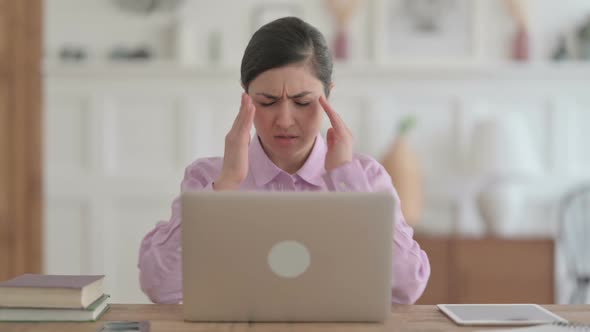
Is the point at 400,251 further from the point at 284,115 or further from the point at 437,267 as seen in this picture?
the point at 437,267

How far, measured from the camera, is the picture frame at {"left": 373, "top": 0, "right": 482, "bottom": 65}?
12.9 feet

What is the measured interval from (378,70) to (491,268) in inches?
45.3

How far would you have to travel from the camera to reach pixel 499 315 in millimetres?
1402

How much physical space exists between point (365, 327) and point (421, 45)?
2859 mm

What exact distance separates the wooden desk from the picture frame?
2587mm

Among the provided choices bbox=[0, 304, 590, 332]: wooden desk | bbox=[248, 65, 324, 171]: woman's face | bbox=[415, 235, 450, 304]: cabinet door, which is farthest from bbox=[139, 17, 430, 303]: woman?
bbox=[415, 235, 450, 304]: cabinet door

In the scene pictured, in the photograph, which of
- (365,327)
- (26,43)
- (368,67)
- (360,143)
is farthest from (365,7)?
(365,327)

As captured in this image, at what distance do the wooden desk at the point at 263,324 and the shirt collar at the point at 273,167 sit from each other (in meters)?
0.43

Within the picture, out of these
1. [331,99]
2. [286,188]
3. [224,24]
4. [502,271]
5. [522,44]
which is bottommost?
[502,271]

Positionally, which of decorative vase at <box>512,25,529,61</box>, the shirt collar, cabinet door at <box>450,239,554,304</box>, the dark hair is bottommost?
cabinet door at <box>450,239,554,304</box>

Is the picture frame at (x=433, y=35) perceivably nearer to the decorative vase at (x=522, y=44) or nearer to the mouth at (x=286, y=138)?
the decorative vase at (x=522, y=44)

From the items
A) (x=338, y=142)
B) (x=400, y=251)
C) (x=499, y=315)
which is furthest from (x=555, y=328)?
(x=338, y=142)

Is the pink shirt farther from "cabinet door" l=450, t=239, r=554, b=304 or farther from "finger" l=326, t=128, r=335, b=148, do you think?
"cabinet door" l=450, t=239, r=554, b=304

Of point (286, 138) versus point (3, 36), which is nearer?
point (286, 138)
